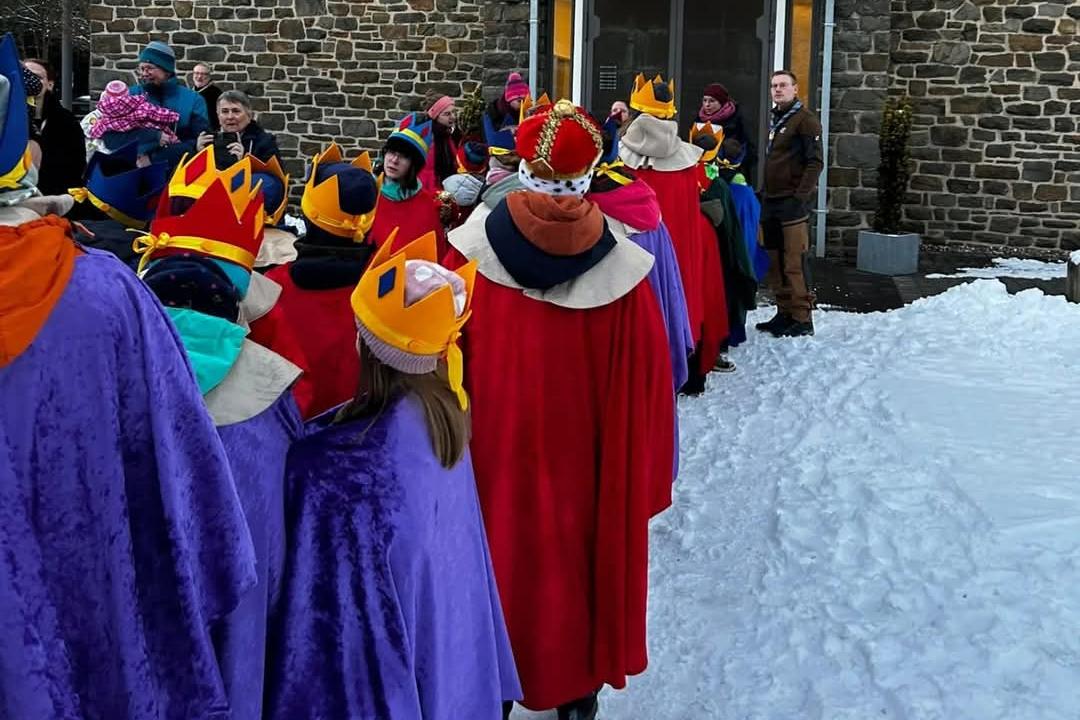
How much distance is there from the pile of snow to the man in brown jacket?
3.53 metres

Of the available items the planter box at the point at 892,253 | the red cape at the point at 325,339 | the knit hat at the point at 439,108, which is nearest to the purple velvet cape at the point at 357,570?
the red cape at the point at 325,339

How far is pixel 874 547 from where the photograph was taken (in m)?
4.69

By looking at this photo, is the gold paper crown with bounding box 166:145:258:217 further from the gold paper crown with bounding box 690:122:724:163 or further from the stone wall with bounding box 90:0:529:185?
the stone wall with bounding box 90:0:529:185

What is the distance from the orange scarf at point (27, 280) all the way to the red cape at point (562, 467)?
1.68m

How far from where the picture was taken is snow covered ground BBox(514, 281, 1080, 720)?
3.64 meters

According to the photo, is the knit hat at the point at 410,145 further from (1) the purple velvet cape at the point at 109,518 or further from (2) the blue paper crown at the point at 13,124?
(1) the purple velvet cape at the point at 109,518

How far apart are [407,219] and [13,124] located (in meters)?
3.86

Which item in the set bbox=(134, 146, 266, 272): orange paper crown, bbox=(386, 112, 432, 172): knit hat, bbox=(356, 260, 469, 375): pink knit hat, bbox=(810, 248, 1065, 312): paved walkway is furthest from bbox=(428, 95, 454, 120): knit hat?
bbox=(356, 260, 469, 375): pink knit hat

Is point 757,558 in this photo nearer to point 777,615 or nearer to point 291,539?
point 777,615

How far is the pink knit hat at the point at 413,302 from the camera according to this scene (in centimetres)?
222

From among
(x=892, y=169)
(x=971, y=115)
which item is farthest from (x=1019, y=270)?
(x=971, y=115)

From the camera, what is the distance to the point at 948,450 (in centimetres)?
591

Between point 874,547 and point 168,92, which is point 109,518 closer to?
point 874,547

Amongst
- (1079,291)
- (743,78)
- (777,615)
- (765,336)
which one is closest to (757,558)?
(777,615)
